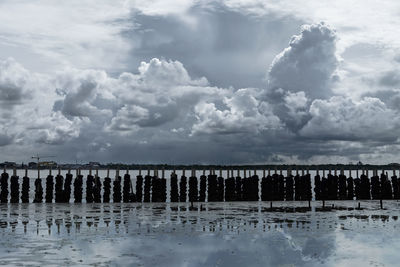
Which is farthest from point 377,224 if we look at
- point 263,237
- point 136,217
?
point 136,217

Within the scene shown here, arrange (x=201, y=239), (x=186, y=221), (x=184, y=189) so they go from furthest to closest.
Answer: (x=184, y=189), (x=186, y=221), (x=201, y=239)

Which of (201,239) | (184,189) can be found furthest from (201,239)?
(184,189)

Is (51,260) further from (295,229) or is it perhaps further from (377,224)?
(377,224)

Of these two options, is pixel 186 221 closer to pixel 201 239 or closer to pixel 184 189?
pixel 201 239

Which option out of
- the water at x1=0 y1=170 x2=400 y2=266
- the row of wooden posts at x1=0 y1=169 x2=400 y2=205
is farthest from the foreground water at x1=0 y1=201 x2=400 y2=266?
the row of wooden posts at x1=0 y1=169 x2=400 y2=205

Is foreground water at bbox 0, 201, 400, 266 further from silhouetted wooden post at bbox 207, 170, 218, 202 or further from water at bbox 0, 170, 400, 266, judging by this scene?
silhouetted wooden post at bbox 207, 170, 218, 202

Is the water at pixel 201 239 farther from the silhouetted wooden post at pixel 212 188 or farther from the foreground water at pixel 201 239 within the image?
the silhouetted wooden post at pixel 212 188

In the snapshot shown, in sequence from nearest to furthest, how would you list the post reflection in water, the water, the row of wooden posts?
the water < the post reflection in water < the row of wooden posts

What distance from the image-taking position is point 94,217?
982 inches

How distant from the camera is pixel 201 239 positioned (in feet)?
56.7

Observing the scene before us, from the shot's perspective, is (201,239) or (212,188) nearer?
(201,239)

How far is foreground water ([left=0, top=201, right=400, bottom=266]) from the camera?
45.1 ft

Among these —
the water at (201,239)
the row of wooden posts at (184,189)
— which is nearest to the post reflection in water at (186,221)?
the water at (201,239)

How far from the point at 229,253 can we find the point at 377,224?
9707mm
